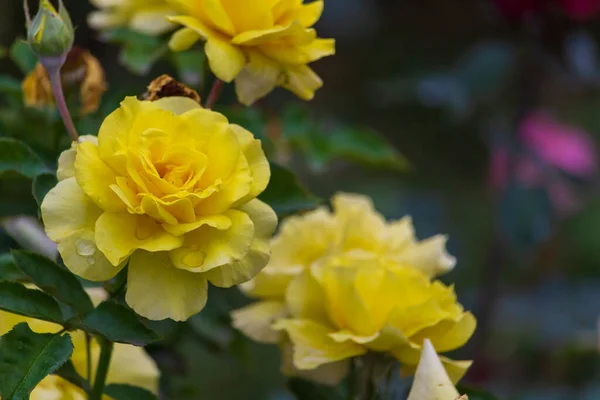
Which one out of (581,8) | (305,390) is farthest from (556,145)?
(305,390)

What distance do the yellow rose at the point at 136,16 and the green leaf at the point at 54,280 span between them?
0.56 feet

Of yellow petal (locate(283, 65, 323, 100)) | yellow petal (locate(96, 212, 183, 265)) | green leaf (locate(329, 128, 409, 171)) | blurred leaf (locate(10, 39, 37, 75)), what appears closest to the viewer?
yellow petal (locate(96, 212, 183, 265))

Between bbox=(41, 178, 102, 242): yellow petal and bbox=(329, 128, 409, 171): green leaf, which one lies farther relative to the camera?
bbox=(329, 128, 409, 171): green leaf

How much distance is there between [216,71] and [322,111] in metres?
2.76

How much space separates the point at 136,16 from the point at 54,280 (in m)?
0.23

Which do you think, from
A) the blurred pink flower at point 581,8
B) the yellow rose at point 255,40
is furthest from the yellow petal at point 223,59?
the blurred pink flower at point 581,8

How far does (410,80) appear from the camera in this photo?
138 cm

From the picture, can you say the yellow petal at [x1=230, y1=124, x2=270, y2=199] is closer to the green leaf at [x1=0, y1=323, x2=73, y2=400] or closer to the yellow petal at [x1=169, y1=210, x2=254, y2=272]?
the yellow petal at [x1=169, y1=210, x2=254, y2=272]

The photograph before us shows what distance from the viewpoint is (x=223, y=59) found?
466 mm

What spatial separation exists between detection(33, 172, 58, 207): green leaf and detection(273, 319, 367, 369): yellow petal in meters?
0.16

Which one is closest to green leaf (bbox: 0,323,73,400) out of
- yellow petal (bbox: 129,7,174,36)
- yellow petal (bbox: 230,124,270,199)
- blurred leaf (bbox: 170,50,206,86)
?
yellow petal (bbox: 230,124,270,199)

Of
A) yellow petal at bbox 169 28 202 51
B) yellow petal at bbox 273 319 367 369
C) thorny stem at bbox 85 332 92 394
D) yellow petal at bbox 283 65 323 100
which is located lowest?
thorny stem at bbox 85 332 92 394

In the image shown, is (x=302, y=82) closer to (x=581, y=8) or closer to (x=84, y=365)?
(x=84, y=365)

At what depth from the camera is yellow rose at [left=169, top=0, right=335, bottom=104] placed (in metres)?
0.47
